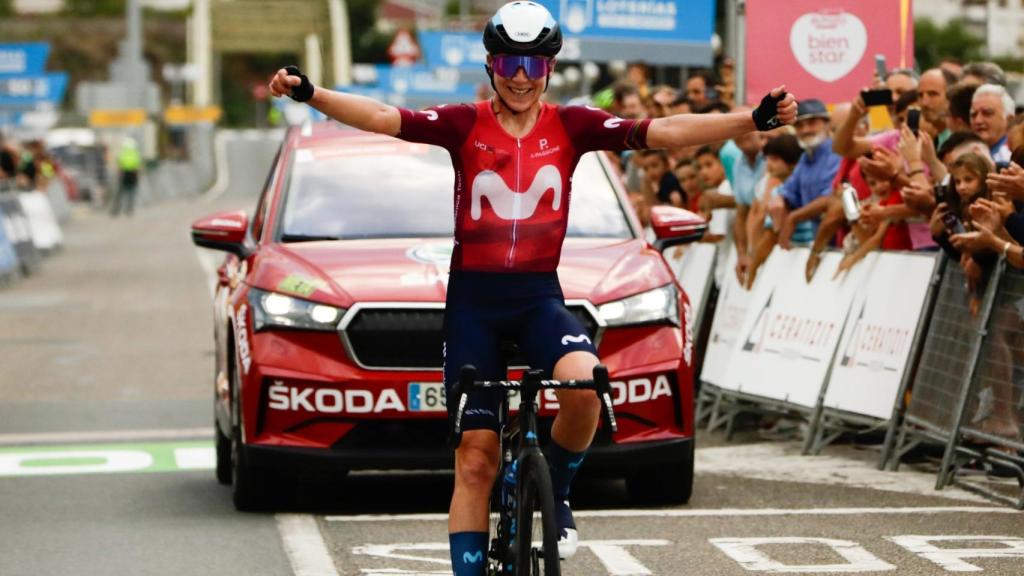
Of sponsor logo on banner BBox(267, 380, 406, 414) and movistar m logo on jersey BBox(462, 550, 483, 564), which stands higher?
movistar m logo on jersey BBox(462, 550, 483, 564)

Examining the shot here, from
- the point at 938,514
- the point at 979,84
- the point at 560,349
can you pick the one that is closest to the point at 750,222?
the point at 979,84

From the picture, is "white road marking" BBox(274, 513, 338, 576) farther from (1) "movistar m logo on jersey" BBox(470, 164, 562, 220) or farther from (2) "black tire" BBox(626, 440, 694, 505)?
(1) "movistar m logo on jersey" BBox(470, 164, 562, 220)

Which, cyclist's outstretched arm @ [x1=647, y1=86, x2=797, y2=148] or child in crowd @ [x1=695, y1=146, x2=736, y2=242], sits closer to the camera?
cyclist's outstretched arm @ [x1=647, y1=86, x2=797, y2=148]

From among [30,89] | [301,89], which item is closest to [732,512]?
[301,89]

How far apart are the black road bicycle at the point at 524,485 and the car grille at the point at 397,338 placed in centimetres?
273

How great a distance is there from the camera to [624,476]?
9.87m

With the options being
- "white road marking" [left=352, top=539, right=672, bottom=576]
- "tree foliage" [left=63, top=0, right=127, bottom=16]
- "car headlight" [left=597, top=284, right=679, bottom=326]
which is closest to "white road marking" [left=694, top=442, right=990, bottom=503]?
"car headlight" [left=597, top=284, right=679, bottom=326]

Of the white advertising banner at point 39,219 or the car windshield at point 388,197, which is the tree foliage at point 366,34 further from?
the car windshield at point 388,197

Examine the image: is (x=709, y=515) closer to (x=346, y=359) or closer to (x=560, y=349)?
(x=346, y=359)

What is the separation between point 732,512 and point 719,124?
3.20m

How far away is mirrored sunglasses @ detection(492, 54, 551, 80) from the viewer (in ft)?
22.0

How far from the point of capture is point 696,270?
1512 cm

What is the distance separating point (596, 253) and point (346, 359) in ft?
4.43

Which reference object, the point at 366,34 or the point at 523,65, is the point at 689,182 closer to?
the point at 523,65
